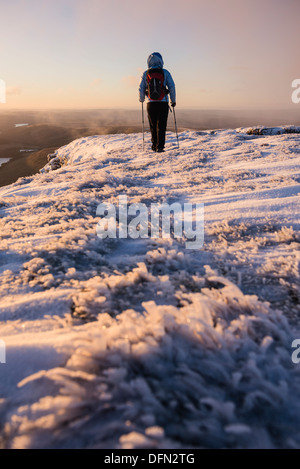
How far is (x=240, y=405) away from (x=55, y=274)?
5.90ft

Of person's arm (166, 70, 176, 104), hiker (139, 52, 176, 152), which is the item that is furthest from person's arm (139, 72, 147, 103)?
person's arm (166, 70, 176, 104)

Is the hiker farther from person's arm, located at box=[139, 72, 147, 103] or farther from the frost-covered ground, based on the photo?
the frost-covered ground

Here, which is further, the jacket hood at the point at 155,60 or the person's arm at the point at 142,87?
the person's arm at the point at 142,87

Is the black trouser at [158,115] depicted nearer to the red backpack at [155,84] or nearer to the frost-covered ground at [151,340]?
the red backpack at [155,84]

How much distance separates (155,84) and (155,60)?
729mm

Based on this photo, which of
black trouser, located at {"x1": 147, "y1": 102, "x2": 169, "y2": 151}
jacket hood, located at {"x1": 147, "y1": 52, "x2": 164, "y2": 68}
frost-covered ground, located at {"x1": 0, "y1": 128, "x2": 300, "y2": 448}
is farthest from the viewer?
black trouser, located at {"x1": 147, "y1": 102, "x2": 169, "y2": 151}

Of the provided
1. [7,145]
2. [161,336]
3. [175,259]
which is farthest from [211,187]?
[7,145]

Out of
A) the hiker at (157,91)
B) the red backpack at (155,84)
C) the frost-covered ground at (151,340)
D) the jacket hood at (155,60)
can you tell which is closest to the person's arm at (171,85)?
the hiker at (157,91)

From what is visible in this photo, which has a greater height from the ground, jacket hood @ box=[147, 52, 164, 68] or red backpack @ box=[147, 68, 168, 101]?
jacket hood @ box=[147, 52, 164, 68]

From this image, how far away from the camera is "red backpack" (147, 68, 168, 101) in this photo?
8.51m

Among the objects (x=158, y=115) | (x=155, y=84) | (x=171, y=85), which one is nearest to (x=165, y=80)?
(x=171, y=85)

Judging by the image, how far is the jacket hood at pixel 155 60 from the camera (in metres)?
8.36

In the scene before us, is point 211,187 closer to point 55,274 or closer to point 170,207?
point 170,207
